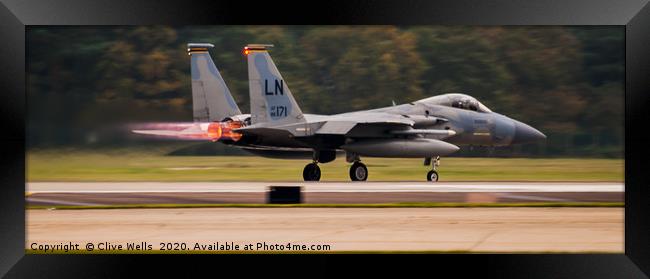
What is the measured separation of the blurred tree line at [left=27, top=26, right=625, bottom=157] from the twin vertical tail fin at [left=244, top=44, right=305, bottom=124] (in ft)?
23.4

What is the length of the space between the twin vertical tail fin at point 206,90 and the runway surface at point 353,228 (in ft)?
38.4

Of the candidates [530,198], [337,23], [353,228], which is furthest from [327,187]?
[337,23]

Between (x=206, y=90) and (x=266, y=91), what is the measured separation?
329 centimetres

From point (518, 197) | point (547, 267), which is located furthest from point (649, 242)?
point (518, 197)

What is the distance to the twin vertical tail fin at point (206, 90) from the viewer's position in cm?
2892

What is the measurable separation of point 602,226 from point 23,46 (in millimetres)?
9439

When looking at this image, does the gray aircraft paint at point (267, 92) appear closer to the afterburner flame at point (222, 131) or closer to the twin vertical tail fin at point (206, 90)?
the afterburner flame at point (222, 131)

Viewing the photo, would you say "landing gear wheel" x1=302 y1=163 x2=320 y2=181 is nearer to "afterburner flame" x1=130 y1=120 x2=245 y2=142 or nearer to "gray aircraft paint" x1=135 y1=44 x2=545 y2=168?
"gray aircraft paint" x1=135 y1=44 x2=545 y2=168

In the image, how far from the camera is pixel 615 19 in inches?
320

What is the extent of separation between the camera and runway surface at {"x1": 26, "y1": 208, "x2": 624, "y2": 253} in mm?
12195

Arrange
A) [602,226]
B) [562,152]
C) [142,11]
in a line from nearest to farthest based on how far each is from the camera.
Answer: [142,11]
[602,226]
[562,152]

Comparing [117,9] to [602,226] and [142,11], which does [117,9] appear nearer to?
[142,11]

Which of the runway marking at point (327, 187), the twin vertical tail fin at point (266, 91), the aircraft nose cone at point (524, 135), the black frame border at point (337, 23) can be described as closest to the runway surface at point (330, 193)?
the runway marking at point (327, 187)

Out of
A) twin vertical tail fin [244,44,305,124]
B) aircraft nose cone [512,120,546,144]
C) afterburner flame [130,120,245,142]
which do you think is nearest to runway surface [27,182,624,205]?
afterburner flame [130,120,245,142]
